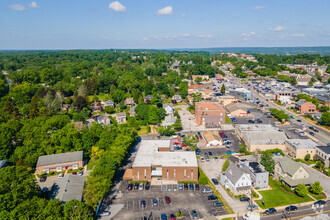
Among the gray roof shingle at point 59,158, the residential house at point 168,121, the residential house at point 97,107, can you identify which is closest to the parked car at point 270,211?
the gray roof shingle at point 59,158

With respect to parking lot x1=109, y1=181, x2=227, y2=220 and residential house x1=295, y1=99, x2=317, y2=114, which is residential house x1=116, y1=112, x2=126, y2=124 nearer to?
parking lot x1=109, y1=181, x2=227, y2=220

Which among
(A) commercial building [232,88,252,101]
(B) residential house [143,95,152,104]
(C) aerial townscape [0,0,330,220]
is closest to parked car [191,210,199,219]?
(C) aerial townscape [0,0,330,220]

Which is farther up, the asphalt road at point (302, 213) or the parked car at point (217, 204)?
the parked car at point (217, 204)

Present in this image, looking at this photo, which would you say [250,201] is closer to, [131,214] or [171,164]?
[171,164]

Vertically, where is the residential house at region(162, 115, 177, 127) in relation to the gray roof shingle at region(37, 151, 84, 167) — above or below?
above

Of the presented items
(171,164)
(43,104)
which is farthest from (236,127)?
(43,104)

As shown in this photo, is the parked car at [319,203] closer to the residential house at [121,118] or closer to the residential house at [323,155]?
the residential house at [323,155]

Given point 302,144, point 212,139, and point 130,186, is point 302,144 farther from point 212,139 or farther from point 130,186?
point 130,186
